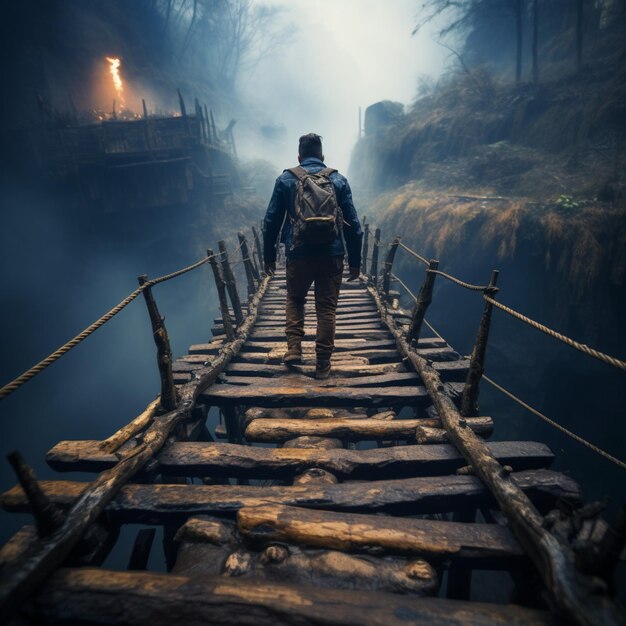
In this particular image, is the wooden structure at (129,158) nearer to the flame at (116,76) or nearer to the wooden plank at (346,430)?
the flame at (116,76)

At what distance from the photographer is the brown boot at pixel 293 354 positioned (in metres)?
3.69

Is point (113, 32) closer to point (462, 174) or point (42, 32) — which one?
point (42, 32)

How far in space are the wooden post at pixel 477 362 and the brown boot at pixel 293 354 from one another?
181 cm

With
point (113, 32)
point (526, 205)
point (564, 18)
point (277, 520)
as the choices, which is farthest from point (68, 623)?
point (113, 32)

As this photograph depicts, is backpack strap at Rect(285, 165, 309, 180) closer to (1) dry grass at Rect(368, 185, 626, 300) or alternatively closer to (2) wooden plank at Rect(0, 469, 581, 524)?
(2) wooden plank at Rect(0, 469, 581, 524)

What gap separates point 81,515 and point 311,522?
3.99 ft

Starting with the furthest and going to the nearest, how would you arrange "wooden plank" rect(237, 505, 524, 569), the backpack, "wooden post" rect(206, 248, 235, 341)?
"wooden post" rect(206, 248, 235, 341) → the backpack → "wooden plank" rect(237, 505, 524, 569)

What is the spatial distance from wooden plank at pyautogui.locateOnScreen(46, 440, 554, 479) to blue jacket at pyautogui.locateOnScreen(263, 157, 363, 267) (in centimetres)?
191

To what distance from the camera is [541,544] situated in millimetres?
1361

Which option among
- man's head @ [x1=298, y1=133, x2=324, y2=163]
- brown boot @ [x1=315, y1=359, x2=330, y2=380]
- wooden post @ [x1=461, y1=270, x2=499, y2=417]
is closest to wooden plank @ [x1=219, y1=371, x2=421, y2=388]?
brown boot @ [x1=315, y1=359, x2=330, y2=380]

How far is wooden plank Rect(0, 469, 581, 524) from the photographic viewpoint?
6.01 ft

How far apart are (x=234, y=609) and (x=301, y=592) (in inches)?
10.8

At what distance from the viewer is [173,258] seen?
18.6 m

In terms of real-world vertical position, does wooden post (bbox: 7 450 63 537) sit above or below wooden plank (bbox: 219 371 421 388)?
above
